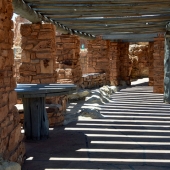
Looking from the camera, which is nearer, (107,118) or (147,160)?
(147,160)

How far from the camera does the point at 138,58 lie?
19.1m

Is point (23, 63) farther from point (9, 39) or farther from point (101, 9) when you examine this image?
point (9, 39)

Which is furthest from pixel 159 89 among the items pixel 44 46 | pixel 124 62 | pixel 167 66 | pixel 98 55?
pixel 44 46

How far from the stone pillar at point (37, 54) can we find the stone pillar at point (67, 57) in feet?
8.26

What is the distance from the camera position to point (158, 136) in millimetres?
5449

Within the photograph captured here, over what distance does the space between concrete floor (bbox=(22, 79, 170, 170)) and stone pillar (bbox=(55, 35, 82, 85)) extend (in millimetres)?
2472

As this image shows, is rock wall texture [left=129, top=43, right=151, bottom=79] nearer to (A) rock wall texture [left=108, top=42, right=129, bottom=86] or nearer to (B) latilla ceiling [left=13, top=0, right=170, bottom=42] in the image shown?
(A) rock wall texture [left=108, top=42, right=129, bottom=86]

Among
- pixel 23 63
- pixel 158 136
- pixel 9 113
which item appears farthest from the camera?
pixel 23 63

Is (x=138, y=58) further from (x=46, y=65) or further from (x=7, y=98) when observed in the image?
(x=7, y=98)

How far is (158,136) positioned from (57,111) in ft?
6.97

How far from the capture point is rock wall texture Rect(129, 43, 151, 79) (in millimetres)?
18875

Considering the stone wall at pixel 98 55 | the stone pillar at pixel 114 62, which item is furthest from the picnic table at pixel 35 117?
the stone pillar at pixel 114 62

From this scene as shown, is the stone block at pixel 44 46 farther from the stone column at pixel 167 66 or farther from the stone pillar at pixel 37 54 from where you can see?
the stone column at pixel 167 66

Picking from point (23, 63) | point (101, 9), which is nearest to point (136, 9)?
point (101, 9)
